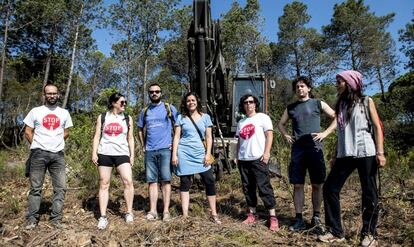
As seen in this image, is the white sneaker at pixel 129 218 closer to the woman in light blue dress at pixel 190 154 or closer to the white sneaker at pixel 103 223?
the white sneaker at pixel 103 223

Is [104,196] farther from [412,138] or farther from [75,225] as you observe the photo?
[412,138]

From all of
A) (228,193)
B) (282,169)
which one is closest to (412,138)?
(282,169)

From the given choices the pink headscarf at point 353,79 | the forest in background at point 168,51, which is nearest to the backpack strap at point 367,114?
the pink headscarf at point 353,79

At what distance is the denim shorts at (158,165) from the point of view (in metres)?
4.84

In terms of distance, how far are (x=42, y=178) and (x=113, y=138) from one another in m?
0.94

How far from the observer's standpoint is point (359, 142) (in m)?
3.86

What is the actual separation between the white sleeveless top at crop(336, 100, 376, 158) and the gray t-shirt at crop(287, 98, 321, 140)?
0.46 meters

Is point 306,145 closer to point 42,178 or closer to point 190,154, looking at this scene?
point 190,154

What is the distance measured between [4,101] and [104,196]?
66.1 ft

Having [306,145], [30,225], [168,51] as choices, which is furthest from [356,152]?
[168,51]

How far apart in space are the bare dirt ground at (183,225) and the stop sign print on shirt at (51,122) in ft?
2.67

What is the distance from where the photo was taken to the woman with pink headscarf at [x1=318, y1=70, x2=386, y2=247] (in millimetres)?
3826

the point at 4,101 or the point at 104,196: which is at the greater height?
the point at 4,101

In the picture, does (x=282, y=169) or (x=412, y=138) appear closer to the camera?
(x=282, y=169)
